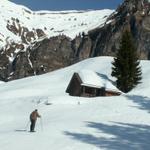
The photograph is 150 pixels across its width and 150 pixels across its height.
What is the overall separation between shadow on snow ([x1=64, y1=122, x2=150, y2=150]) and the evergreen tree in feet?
112

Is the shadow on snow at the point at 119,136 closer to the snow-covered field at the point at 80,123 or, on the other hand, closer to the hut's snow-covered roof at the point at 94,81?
the snow-covered field at the point at 80,123

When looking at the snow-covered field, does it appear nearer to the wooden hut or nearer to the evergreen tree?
the evergreen tree

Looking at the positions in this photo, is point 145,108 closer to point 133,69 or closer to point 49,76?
point 133,69

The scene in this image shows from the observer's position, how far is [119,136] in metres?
34.2

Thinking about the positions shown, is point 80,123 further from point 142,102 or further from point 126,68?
point 126,68

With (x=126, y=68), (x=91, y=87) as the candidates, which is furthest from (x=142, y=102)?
(x=126, y=68)

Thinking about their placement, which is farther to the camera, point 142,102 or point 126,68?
point 126,68

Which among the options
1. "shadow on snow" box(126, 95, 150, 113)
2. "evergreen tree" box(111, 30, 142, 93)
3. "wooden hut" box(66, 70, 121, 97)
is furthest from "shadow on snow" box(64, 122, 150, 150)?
"evergreen tree" box(111, 30, 142, 93)

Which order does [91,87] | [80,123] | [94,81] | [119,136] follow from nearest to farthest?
[119,136]
[80,123]
[91,87]
[94,81]

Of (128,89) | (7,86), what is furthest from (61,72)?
(128,89)

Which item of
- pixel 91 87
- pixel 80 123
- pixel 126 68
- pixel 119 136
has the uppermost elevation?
pixel 126 68

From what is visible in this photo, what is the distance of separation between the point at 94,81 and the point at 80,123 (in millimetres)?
31882

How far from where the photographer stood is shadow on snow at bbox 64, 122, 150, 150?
3052cm

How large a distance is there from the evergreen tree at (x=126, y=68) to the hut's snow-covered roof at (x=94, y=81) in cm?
249
